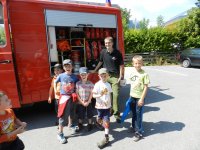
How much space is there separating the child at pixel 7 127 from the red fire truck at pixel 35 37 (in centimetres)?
208

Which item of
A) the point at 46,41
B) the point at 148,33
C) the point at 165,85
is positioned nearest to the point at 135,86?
the point at 46,41

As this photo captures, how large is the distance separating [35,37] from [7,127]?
112 inches

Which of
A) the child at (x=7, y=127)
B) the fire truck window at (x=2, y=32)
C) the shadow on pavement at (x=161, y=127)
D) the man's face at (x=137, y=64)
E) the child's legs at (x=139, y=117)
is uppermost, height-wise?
the fire truck window at (x=2, y=32)

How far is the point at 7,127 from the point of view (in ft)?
9.81

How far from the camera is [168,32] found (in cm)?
1912

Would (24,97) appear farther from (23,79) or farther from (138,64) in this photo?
(138,64)

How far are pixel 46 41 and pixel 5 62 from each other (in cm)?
110

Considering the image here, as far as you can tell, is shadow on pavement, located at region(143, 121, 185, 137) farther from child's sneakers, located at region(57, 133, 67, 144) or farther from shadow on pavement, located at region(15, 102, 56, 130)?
shadow on pavement, located at region(15, 102, 56, 130)

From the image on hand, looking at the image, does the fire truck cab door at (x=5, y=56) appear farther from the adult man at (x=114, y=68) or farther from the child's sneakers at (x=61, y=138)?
the adult man at (x=114, y=68)

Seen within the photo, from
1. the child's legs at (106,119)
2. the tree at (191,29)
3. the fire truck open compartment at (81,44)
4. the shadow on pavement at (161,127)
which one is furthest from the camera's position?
the tree at (191,29)

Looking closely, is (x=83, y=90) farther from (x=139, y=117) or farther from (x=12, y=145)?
(x=12, y=145)

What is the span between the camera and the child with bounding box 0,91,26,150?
290 cm

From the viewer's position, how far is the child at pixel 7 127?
290cm

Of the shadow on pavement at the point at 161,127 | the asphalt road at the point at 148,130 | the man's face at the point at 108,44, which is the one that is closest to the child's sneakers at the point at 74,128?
the asphalt road at the point at 148,130
